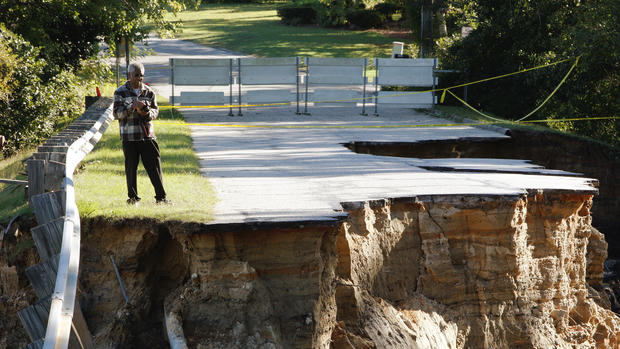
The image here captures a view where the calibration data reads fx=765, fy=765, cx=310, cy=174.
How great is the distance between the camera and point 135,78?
8078 millimetres

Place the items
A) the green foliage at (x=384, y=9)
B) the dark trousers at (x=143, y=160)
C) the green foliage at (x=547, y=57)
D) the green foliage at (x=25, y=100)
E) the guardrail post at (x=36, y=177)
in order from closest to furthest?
the guardrail post at (x=36, y=177)
the dark trousers at (x=143, y=160)
the green foliage at (x=25, y=100)
the green foliage at (x=547, y=57)
the green foliage at (x=384, y=9)

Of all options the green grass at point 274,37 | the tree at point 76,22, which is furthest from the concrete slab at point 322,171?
the green grass at point 274,37

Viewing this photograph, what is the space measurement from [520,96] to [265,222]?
47.5ft

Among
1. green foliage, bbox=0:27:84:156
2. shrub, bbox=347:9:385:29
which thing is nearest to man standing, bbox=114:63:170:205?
green foliage, bbox=0:27:84:156

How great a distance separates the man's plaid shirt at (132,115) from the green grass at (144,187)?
761mm

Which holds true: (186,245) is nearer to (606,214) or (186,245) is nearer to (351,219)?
(351,219)

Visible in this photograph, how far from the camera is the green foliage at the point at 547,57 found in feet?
55.7

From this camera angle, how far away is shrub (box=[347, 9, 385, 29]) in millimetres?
46844

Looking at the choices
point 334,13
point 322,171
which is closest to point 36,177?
point 322,171

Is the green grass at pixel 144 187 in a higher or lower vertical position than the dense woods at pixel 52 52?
lower

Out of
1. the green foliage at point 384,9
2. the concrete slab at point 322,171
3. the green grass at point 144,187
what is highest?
the green foliage at point 384,9

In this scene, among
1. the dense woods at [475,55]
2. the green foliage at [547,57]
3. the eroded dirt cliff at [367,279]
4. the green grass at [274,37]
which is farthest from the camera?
the green grass at [274,37]

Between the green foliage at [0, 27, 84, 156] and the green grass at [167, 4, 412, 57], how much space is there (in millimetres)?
20340

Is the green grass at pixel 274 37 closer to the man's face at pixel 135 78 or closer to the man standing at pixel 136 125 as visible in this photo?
the man standing at pixel 136 125
